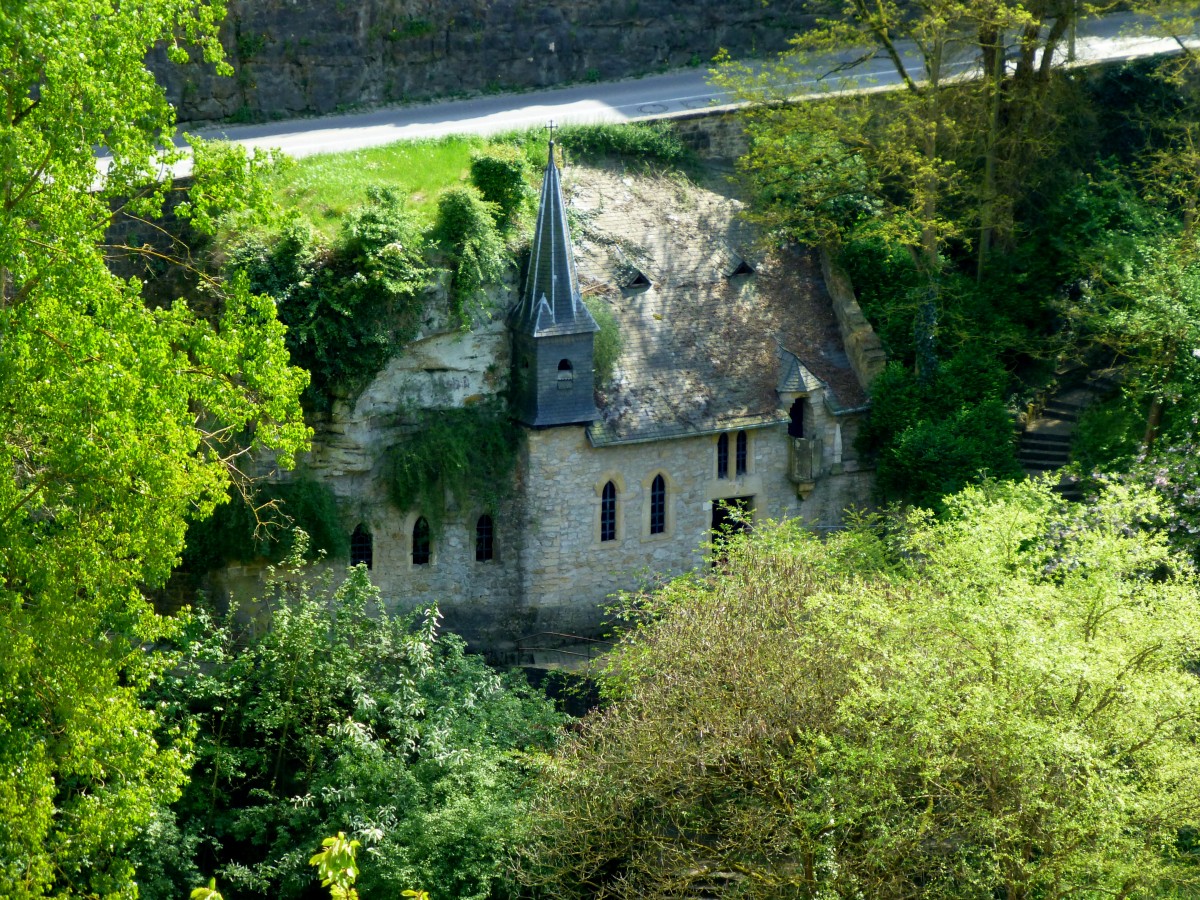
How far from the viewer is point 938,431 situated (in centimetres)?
4009

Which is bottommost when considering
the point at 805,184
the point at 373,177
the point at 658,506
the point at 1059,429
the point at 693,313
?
the point at 658,506

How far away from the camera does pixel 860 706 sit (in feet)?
87.7

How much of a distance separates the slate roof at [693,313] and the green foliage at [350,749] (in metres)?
6.87

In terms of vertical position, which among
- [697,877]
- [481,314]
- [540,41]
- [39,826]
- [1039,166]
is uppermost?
[540,41]

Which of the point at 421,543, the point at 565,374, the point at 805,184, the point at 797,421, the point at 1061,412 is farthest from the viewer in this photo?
the point at 1061,412

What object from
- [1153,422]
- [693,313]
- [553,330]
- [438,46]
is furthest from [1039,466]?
[438,46]

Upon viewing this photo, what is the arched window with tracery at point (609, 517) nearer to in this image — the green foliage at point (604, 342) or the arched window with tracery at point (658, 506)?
the arched window with tracery at point (658, 506)

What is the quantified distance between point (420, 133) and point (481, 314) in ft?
16.8

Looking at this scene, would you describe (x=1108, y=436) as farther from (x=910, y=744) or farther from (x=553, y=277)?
(x=910, y=744)

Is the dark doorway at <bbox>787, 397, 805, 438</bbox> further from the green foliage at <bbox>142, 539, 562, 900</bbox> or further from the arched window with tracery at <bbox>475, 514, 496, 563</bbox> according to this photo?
the green foliage at <bbox>142, 539, 562, 900</bbox>

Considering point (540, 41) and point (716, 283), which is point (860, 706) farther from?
point (540, 41)

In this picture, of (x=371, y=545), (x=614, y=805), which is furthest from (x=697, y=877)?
(x=371, y=545)

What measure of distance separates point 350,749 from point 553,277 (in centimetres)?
1070

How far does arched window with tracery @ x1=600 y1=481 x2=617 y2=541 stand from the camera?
3984 centimetres
